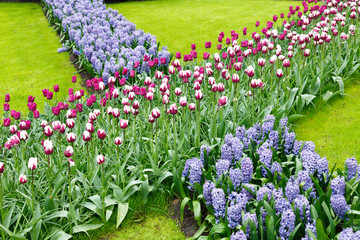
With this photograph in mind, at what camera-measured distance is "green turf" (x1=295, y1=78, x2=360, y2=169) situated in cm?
464

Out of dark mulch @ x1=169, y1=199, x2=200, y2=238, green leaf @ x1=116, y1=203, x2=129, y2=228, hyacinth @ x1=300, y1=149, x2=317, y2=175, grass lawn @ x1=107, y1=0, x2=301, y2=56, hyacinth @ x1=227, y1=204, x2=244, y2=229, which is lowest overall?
dark mulch @ x1=169, y1=199, x2=200, y2=238

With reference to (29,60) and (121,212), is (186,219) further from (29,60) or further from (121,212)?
(29,60)

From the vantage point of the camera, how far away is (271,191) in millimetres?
3098

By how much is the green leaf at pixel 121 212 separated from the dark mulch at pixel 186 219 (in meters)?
0.49

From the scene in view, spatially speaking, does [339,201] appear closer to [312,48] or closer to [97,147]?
[97,147]

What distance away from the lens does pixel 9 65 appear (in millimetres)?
8359

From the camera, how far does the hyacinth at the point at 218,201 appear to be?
312 cm

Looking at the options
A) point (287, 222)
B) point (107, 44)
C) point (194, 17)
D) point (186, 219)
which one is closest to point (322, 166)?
point (287, 222)

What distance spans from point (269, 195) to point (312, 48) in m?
4.51

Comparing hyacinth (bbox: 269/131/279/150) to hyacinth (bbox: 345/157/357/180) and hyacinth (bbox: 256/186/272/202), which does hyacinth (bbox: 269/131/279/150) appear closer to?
hyacinth (bbox: 345/157/357/180)

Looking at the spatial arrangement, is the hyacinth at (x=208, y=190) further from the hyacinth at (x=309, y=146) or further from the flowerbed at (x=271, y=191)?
the hyacinth at (x=309, y=146)

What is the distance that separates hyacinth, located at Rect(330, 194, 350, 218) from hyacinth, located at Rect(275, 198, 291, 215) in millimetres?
343

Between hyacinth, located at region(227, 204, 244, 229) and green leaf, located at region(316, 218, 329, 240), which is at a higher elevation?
green leaf, located at region(316, 218, 329, 240)

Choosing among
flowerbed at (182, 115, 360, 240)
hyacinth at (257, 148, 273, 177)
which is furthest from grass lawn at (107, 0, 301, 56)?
hyacinth at (257, 148, 273, 177)
